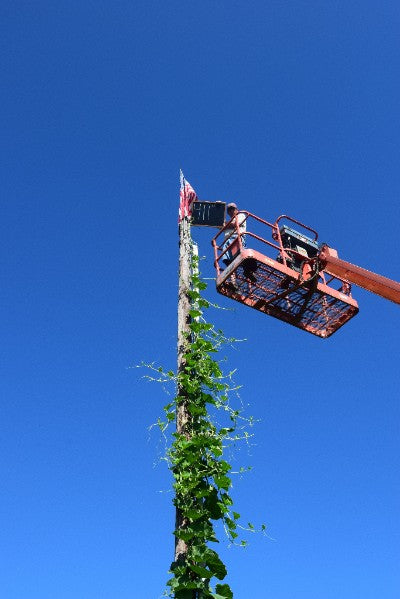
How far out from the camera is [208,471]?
16.6 feet

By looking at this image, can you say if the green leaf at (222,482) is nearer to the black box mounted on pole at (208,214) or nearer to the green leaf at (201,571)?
the green leaf at (201,571)

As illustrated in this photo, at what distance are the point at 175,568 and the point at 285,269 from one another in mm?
5365

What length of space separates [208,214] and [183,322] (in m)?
1.99

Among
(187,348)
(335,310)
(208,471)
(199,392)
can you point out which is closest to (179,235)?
(187,348)

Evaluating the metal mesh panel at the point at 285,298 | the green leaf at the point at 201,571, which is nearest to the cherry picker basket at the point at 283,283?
the metal mesh panel at the point at 285,298

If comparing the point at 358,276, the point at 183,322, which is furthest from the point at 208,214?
the point at 358,276

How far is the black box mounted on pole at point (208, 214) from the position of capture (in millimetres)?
7316

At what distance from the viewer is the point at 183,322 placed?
593 centimetres

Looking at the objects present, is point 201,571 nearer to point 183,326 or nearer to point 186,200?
point 183,326

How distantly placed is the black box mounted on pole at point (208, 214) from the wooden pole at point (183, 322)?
0.24m

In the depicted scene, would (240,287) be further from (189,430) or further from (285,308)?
(189,430)

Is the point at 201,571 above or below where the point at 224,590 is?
Answer: above

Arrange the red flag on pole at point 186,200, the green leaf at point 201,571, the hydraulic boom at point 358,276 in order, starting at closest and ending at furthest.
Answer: the green leaf at point 201,571 → the red flag on pole at point 186,200 → the hydraulic boom at point 358,276

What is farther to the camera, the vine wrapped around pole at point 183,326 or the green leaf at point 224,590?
the vine wrapped around pole at point 183,326
